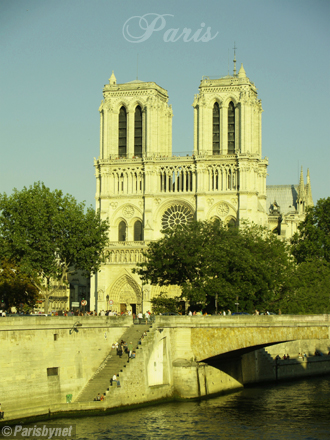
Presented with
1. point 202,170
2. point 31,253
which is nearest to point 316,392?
point 31,253

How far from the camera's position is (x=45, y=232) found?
188 feet

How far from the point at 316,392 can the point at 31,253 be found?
69.8 feet

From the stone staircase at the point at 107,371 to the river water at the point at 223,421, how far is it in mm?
2144

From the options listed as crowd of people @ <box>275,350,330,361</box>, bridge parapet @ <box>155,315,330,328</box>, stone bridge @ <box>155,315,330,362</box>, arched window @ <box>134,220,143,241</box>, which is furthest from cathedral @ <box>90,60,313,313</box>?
stone bridge @ <box>155,315,330,362</box>

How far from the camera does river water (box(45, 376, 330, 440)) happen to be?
123 feet

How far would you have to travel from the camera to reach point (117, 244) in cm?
8931

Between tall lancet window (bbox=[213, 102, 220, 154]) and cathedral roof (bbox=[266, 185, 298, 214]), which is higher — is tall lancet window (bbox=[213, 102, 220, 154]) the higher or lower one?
the higher one

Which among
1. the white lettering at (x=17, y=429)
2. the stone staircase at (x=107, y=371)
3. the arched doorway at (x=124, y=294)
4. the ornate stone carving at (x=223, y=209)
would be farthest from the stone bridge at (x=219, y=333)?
the arched doorway at (x=124, y=294)

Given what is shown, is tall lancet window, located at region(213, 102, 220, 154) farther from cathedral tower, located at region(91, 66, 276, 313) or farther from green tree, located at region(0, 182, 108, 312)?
green tree, located at region(0, 182, 108, 312)

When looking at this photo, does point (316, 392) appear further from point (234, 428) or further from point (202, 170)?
point (202, 170)

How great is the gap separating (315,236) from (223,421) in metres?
44.3

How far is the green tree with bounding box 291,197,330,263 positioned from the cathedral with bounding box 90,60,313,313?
18.6 feet

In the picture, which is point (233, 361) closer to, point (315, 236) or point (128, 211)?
point (315, 236)

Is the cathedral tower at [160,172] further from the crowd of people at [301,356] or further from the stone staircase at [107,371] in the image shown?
the stone staircase at [107,371]
